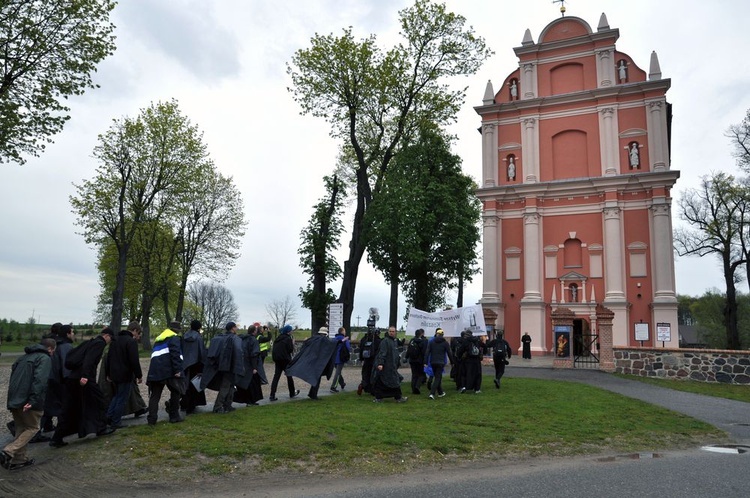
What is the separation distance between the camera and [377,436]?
8.73 meters

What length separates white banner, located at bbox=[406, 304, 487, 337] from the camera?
20.1 metres

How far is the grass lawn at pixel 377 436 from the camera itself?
7461 millimetres

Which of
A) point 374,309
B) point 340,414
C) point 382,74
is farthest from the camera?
point 382,74

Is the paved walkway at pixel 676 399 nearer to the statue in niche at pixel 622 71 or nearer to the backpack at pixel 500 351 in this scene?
the backpack at pixel 500 351

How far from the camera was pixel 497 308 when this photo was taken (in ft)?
118

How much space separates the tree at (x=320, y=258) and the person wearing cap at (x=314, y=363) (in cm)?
1746

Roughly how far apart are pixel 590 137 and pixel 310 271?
66.5ft

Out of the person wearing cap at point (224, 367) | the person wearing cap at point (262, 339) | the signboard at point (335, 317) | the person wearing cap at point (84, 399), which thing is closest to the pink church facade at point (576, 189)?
the signboard at point (335, 317)

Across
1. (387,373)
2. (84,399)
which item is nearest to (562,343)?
(387,373)

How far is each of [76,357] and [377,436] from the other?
4.88 meters

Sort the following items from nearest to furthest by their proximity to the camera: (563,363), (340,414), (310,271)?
(340,414)
(563,363)
(310,271)

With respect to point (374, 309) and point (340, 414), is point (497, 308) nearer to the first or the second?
point (374, 309)

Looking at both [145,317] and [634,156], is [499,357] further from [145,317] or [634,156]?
[145,317]

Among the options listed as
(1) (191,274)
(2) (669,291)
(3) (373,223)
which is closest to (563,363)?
(3) (373,223)
